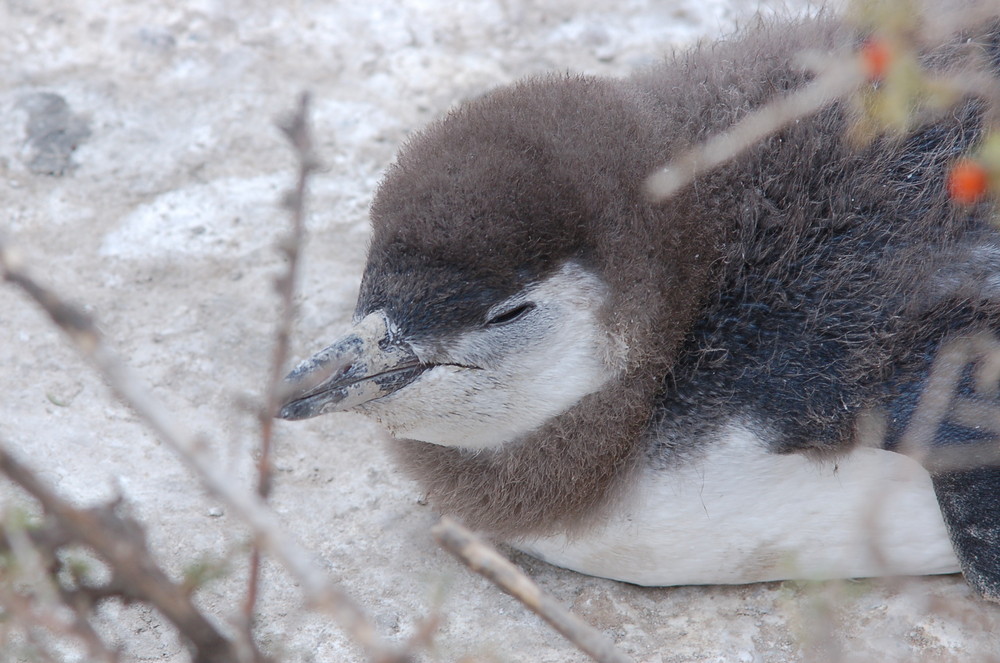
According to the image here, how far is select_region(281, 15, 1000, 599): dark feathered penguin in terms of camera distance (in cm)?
231

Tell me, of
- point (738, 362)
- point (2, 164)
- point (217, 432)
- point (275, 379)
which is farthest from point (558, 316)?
point (2, 164)

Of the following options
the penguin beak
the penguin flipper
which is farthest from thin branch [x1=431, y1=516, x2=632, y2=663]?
the penguin flipper

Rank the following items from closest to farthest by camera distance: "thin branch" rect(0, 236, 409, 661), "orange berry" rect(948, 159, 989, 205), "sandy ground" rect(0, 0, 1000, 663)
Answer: "thin branch" rect(0, 236, 409, 661)
"orange berry" rect(948, 159, 989, 205)
"sandy ground" rect(0, 0, 1000, 663)

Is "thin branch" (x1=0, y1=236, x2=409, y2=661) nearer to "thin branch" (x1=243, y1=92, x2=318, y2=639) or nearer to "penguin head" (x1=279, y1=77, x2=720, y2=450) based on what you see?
"thin branch" (x1=243, y1=92, x2=318, y2=639)

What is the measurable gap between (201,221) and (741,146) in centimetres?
209

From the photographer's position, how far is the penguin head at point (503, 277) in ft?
7.69

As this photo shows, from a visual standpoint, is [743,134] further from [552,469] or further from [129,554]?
[129,554]

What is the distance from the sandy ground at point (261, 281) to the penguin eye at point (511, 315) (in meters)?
0.61

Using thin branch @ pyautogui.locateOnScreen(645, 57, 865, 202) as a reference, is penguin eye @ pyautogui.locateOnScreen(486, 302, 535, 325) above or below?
below

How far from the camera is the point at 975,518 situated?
2320mm

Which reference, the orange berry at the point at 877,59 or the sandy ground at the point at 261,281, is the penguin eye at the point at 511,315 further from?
the orange berry at the point at 877,59

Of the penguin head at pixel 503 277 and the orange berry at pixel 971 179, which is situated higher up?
the orange berry at pixel 971 179

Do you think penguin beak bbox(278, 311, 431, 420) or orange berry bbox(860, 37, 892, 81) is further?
penguin beak bbox(278, 311, 431, 420)

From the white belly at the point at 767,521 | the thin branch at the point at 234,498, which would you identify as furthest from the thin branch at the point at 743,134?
the thin branch at the point at 234,498
